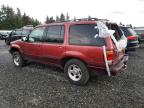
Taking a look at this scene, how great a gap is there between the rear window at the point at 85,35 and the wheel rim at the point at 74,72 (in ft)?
2.43

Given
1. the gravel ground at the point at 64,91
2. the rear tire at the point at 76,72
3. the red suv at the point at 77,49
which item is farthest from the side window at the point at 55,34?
the gravel ground at the point at 64,91

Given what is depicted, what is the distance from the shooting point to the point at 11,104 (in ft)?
14.4

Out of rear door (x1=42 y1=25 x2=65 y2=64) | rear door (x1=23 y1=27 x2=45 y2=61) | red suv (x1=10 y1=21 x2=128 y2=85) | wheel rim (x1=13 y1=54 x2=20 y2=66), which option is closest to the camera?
red suv (x1=10 y1=21 x2=128 y2=85)

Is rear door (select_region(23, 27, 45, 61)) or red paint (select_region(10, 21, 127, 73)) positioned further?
rear door (select_region(23, 27, 45, 61))

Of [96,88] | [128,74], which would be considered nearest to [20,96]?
[96,88]

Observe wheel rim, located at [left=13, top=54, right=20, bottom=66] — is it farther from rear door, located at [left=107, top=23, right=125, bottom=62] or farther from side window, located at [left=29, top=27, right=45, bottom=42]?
rear door, located at [left=107, top=23, right=125, bottom=62]

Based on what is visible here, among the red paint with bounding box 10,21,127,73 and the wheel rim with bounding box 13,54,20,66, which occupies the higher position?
the red paint with bounding box 10,21,127,73

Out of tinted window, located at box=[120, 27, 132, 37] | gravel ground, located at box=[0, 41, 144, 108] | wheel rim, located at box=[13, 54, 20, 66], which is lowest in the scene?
gravel ground, located at box=[0, 41, 144, 108]

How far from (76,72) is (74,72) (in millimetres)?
74

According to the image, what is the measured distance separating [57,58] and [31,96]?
1.67m

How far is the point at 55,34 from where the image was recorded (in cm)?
620

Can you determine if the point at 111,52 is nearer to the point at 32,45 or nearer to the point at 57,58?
the point at 57,58

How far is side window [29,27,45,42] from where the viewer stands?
6.71 meters

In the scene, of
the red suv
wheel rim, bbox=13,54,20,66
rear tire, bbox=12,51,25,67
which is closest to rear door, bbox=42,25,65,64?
the red suv
